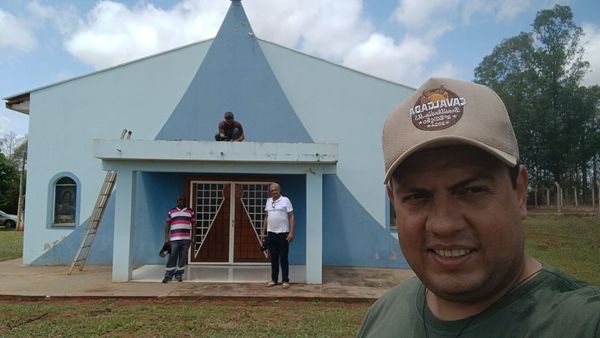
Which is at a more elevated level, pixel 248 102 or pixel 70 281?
pixel 248 102

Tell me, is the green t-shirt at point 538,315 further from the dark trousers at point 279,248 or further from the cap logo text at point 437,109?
the dark trousers at point 279,248

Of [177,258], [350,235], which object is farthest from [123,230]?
[350,235]

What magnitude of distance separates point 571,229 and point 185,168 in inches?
727

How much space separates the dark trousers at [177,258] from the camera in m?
8.58

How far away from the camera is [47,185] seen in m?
11.1

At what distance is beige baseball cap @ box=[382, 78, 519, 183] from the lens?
979 mm

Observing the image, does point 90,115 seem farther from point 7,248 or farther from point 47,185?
point 7,248

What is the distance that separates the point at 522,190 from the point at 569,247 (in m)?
Answer: 16.0

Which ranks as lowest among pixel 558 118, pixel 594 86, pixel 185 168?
pixel 185 168

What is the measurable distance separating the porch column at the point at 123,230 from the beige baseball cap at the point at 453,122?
8395 millimetres

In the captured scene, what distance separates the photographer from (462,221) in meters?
0.99

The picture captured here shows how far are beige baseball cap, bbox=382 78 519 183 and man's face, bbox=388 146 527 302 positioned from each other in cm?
4

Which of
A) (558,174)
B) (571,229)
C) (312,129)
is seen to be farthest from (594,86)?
(312,129)

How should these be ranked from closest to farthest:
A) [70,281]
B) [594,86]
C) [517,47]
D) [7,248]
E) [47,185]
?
[70,281], [47,185], [7,248], [594,86], [517,47]
